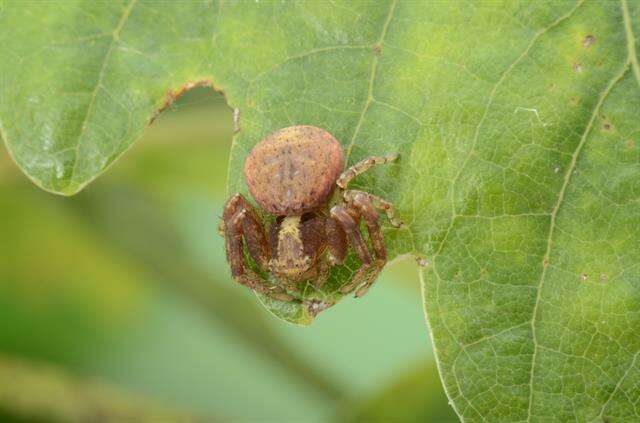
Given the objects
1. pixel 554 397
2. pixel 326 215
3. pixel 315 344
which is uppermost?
pixel 326 215

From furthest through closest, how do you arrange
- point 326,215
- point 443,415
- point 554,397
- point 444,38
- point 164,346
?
→ point 164,346
point 443,415
point 326,215
point 444,38
point 554,397

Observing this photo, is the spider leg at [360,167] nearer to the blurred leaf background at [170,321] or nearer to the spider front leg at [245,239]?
the spider front leg at [245,239]

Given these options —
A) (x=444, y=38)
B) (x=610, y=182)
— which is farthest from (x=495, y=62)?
(x=610, y=182)

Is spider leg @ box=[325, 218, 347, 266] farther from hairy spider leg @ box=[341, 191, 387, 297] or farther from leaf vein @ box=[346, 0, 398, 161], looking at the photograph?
leaf vein @ box=[346, 0, 398, 161]

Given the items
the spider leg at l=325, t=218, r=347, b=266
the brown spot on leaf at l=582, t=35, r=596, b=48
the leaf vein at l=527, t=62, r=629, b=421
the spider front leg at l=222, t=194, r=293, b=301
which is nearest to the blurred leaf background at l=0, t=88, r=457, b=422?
the spider front leg at l=222, t=194, r=293, b=301

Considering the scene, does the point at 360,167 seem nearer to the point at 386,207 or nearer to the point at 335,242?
the point at 386,207

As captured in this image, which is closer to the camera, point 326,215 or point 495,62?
point 495,62

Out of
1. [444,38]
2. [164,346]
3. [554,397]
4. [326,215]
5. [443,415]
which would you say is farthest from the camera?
[164,346]

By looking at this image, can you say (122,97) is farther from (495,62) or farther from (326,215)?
(495,62)

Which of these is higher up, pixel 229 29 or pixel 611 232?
pixel 229 29
